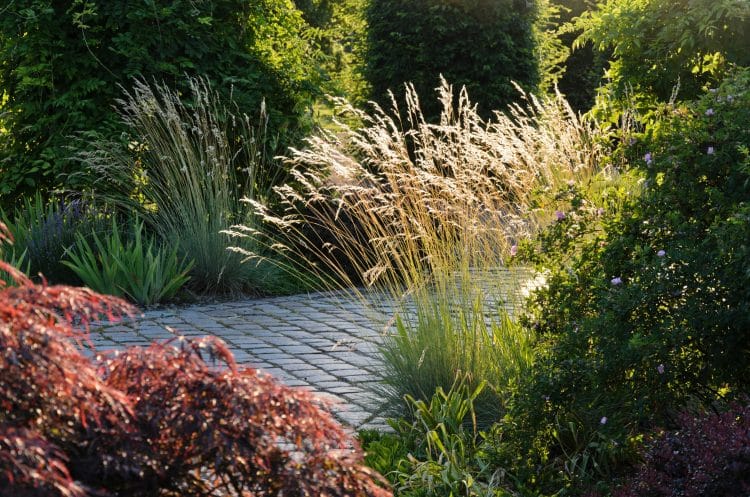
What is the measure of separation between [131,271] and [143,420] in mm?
5644

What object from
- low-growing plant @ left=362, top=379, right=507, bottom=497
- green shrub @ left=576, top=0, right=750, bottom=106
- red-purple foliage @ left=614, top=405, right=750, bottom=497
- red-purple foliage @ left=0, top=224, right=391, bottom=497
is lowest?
low-growing plant @ left=362, top=379, right=507, bottom=497

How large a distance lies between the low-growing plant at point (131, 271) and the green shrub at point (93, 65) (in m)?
1.36

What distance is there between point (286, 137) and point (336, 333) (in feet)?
10.7

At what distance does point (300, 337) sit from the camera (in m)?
6.37

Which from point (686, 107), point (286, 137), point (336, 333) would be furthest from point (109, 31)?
point (686, 107)

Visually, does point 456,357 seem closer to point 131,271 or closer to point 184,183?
point 131,271

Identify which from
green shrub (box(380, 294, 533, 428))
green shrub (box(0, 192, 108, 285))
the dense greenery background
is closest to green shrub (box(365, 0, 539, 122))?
the dense greenery background

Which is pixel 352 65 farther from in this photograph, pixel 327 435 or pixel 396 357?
pixel 327 435

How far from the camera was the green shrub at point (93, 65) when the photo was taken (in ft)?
28.5

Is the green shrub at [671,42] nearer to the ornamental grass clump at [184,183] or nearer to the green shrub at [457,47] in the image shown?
the ornamental grass clump at [184,183]

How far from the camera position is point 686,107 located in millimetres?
3904

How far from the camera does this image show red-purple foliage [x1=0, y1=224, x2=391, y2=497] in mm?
1727

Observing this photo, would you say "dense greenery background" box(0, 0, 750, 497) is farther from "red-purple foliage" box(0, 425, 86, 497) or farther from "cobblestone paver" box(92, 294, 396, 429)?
"cobblestone paver" box(92, 294, 396, 429)

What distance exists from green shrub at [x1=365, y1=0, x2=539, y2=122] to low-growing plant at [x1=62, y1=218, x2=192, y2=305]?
5323 millimetres
